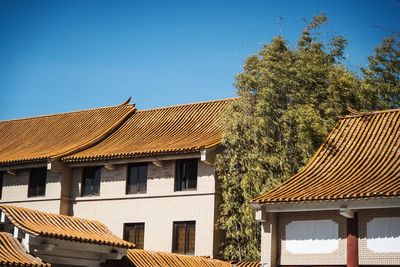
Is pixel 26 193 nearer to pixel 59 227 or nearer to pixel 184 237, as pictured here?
pixel 184 237

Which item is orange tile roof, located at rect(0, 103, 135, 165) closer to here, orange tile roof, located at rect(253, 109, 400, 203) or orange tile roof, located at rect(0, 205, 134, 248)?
orange tile roof, located at rect(0, 205, 134, 248)

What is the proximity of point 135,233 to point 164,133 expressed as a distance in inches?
192

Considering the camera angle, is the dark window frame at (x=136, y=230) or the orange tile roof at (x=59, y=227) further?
the dark window frame at (x=136, y=230)

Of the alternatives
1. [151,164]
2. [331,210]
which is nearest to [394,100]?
[151,164]

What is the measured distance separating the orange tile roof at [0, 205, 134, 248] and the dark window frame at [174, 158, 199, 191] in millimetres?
7059

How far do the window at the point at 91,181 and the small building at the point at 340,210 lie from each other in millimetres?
12237

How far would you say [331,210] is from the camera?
21875mm

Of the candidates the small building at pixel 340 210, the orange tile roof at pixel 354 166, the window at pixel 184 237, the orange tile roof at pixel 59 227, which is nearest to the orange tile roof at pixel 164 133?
the window at pixel 184 237

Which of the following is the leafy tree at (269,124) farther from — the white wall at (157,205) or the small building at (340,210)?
the small building at (340,210)

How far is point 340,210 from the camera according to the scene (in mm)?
21172

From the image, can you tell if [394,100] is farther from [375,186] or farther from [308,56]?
[375,186]

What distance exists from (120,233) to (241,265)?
7254 mm

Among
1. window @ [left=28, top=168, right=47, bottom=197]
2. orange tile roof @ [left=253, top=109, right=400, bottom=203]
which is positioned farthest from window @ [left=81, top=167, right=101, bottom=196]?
orange tile roof @ [left=253, top=109, right=400, bottom=203]

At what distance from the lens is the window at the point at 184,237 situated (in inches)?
1202
